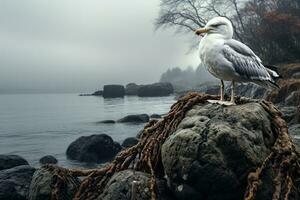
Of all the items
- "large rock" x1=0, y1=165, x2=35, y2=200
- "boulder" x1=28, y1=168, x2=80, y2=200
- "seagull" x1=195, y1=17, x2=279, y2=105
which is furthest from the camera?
"large rock" x1=0, y1=165, x2=35, y2=200

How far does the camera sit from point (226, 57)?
7016 millimetres

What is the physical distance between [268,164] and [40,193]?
3591mm

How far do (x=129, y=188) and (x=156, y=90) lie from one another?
80762 millimetres

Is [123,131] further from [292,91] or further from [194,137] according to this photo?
[194,137]

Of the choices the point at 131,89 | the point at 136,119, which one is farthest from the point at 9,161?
the point at 131,89

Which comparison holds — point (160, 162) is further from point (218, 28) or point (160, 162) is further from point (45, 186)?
point (218, 28)

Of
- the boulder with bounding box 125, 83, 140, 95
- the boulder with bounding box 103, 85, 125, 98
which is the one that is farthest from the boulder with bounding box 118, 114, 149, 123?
the boulder with bounding box 125, 83, 140, 95

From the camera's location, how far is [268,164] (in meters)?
6.29

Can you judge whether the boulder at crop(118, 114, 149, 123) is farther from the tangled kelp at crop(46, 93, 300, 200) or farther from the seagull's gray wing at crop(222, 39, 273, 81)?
the seagull's gray wing at crop(222, 39, 273, 81)

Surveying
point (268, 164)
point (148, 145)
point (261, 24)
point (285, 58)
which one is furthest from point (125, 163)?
point (261, 24)

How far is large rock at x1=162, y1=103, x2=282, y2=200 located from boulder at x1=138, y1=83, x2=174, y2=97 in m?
80.5

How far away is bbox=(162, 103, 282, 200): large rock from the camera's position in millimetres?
6141

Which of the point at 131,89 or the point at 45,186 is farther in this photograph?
the point at 131,89

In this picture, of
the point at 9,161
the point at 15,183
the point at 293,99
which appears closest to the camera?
the point at 15,183
